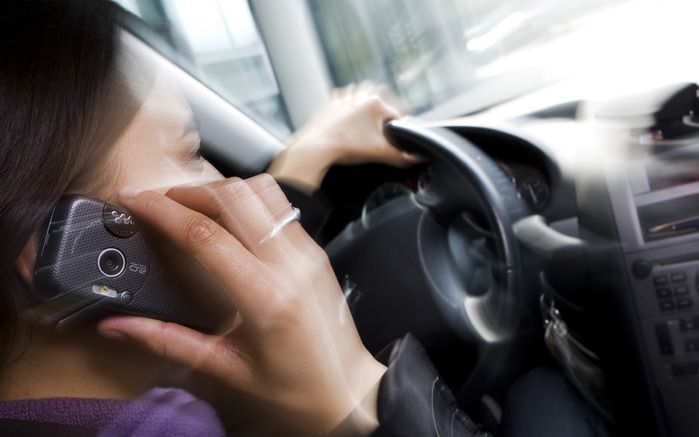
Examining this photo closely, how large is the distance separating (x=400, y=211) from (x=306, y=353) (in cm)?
41

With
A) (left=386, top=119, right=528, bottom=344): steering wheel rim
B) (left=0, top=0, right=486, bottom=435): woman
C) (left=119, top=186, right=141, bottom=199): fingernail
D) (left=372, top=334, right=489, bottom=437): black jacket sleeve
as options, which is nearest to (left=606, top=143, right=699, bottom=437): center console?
(left=386, top=119, right=528, bottom=344): steering wheel rim

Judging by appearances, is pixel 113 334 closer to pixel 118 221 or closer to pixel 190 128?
pixel 118 221

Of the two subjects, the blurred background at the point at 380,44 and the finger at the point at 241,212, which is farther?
the blurred background at the point at 380,44

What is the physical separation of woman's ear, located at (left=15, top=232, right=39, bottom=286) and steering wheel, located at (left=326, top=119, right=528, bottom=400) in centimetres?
35

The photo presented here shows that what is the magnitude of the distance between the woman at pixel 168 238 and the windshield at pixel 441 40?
0.27m

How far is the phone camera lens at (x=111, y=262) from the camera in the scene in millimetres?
466

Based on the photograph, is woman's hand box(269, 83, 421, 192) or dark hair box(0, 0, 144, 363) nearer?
dark hair box(0, 0, 144, 363)

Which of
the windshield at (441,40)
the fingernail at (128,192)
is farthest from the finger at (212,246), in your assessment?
the windshield at (441,40)

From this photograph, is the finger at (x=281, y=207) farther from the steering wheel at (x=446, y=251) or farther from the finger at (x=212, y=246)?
the steering wheel at (x=446, y=251)

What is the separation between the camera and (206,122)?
2.81 feet

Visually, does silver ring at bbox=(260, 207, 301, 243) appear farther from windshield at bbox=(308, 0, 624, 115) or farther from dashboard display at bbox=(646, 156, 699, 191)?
dashboard display at bbox=(646, 156, 699, 191)

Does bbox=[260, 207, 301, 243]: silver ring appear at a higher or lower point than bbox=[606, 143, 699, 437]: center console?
higher

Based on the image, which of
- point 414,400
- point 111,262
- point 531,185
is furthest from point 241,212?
point 531,185

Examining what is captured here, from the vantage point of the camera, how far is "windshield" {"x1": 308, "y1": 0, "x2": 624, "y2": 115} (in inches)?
30.6
